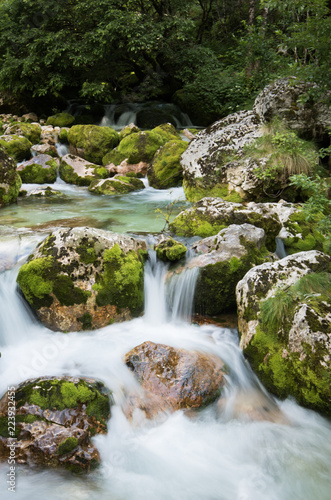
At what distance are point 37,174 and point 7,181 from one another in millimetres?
2627

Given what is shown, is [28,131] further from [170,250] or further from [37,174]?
[170,250]

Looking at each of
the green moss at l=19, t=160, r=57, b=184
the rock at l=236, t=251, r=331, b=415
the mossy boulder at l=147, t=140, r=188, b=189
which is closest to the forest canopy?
the mossy boulder at l=147, t=140, r=188, b=189

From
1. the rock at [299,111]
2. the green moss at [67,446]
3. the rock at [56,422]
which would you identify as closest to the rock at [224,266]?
the rock at [56,422]

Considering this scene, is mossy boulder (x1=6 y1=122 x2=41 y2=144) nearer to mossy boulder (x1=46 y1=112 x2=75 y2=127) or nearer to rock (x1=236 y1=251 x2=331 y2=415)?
mossy boulder (x1=46 y1=112 x2=75 y2=127)

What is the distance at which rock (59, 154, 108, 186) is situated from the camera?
10930 mm

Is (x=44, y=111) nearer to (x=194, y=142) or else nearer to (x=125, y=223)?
(x=194, y=142)

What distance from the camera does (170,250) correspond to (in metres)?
5.33

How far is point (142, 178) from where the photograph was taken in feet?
36.7

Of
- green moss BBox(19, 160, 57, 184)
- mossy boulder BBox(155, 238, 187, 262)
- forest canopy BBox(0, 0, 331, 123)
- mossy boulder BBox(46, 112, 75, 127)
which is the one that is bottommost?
mossy boulder BBox(155, 238, 187, 262)

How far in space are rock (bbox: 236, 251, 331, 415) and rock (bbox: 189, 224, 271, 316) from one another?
Result: 56cm

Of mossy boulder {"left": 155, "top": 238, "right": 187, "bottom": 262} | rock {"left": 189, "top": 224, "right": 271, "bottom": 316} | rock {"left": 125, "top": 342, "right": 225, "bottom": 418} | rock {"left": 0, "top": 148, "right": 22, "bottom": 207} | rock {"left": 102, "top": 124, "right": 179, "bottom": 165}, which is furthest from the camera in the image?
rock {"left": 102, "top": 124, "right": 179, "bottom": 165}

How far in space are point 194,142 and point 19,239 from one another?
5224 mm

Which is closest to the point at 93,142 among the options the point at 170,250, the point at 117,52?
the point at 117,52

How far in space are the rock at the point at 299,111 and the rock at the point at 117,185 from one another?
13.3 feet
